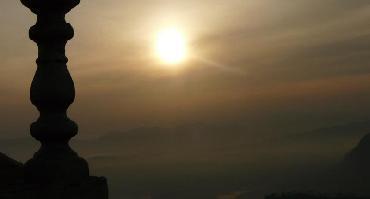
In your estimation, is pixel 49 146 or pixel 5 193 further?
pixel 49 146

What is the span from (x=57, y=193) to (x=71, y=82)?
1.17 metres

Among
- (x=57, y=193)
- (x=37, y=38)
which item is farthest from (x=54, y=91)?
(x=57, y=193)

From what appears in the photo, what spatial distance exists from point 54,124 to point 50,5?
1311 millimetres

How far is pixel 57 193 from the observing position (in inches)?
236

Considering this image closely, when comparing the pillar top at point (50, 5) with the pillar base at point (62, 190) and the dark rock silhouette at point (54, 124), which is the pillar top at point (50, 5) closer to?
the dark rock silhouette at point (54, 124)

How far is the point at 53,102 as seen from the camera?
6.16 meters

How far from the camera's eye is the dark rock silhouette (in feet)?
20.1

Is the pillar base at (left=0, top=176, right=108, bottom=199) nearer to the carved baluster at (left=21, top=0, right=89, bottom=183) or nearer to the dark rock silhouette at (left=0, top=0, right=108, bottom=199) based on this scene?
the dark rock silhouette at (left=0, top=0, right=108, bottom=199)

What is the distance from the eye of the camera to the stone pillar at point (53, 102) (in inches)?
242

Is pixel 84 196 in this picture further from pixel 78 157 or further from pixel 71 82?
pixel 71 82

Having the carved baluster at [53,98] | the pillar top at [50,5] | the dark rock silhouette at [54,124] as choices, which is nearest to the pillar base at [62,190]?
the dark rock silhouette at [54,124]

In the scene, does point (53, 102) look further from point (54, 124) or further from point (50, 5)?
point (50, 5)

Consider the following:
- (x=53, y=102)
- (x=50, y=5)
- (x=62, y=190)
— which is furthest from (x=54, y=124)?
(x=50, y=5)

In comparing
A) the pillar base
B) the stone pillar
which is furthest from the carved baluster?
the pillar base
